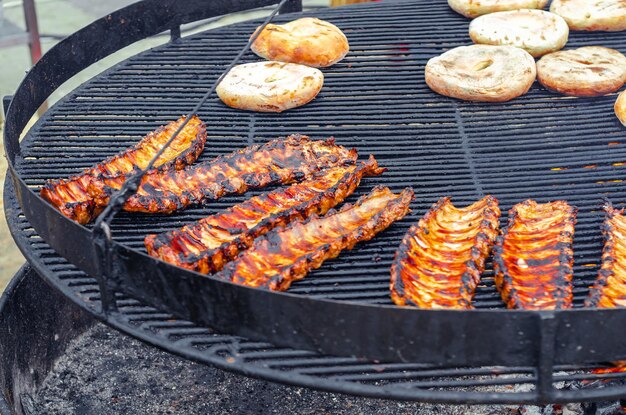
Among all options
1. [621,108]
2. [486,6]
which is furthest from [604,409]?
[486,6]

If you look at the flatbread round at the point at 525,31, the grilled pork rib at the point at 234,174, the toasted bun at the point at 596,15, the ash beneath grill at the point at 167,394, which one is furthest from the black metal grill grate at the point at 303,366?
the toasted bun at the point at 596,15

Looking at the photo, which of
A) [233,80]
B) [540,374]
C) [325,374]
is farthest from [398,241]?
[233,80]

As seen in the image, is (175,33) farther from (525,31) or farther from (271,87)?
(525,31)

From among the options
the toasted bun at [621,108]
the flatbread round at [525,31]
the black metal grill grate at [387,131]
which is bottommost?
the black metal grill grate at [387,131]

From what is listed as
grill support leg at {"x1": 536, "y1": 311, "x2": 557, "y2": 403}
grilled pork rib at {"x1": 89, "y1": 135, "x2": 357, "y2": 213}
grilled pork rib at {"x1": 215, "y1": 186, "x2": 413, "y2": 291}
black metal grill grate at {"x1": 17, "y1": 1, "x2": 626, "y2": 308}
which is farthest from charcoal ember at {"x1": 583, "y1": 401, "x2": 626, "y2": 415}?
grilled pork rib at {"x1": 89, "y1": 135, "x2": 357, "y2": 213}

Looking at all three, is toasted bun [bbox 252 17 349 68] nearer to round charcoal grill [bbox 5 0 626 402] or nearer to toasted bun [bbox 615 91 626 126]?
round charcoal grill [bbox 5 0 626 402]

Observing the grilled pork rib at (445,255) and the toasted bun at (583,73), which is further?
the toasted bun at (583,73)

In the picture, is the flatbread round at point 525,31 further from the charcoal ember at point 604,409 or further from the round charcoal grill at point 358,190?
the charcoal ember at point 604,409
